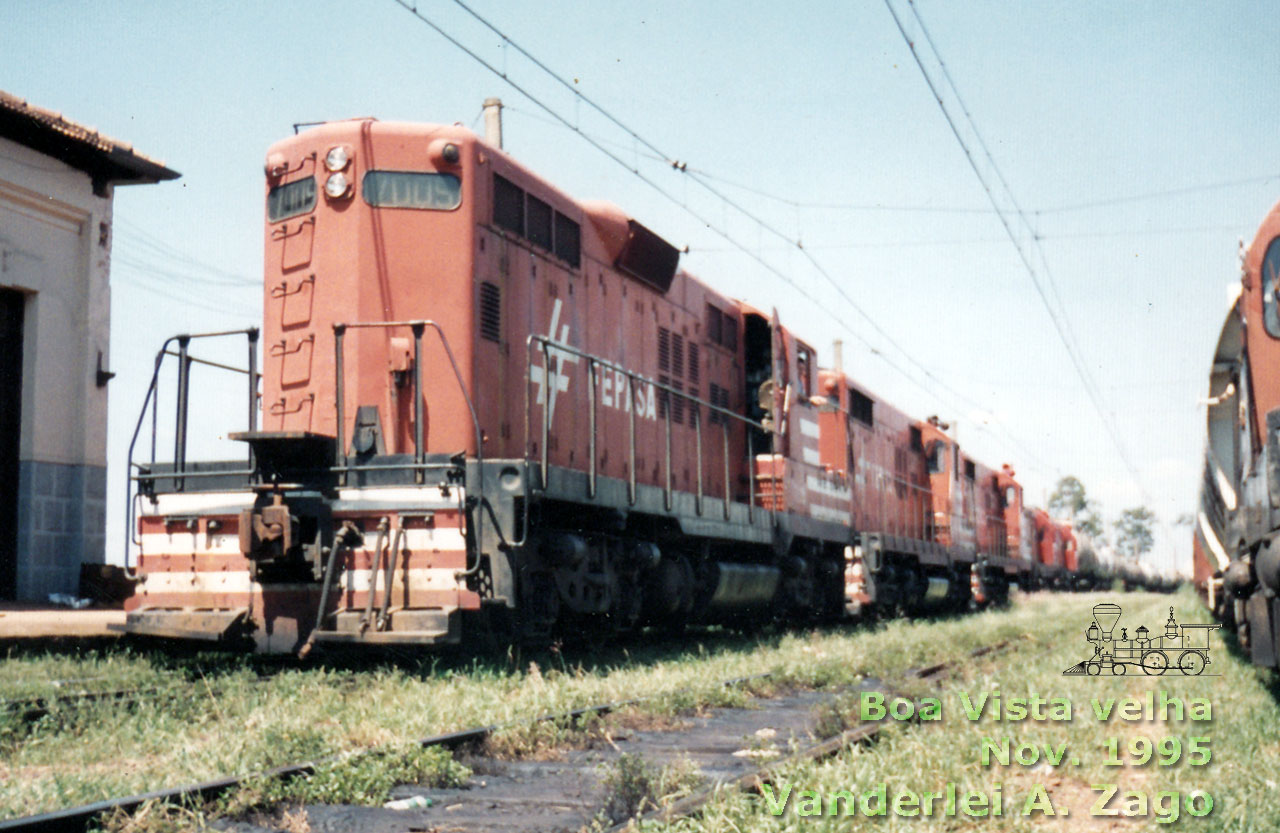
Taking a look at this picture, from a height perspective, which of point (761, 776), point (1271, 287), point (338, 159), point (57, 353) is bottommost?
point (761, 776)

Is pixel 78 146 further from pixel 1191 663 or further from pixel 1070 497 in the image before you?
pixel 1070 497

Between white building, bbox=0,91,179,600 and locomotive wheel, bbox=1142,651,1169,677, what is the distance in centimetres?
1096

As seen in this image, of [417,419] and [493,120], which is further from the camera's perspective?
[493,120]

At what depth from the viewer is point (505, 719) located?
19.5 feet

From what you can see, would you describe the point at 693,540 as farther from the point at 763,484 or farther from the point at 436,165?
the point at 436,165

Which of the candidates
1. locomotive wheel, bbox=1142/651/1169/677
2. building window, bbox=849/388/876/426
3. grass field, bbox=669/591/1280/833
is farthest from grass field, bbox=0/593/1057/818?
building window, bbox=849/388/876/426

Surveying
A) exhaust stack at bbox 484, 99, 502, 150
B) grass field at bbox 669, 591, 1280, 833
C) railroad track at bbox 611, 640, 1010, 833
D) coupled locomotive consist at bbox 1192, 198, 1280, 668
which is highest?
exhaust stack at bbox 484, 99, 502, 150

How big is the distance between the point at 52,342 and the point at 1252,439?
12.0 m

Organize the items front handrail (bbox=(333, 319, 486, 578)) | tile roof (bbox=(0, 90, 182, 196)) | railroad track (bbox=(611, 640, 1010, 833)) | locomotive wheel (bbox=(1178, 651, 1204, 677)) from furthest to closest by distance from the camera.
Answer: tile roof (bbox=(0, 90, 182, 196)) → locomotive wheel (bbox=(1178, 651, 1204, 677)) → front handrail (bbox=(333, 319, 486, 578)) → railroad track (bbox=(611, 640, 1010, 833))

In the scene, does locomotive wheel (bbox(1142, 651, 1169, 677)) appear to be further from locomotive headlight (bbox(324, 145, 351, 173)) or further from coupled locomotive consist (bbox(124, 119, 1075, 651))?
locomotive headlight (bbox(324, 145, 351, 173))

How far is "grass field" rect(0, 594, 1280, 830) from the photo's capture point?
4.42 metres

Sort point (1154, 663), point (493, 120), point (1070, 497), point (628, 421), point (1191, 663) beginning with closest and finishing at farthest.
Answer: point (1191, 663) < point (1154, 663) < point (628, 421) < point (493, 120) < point (1070, 497)

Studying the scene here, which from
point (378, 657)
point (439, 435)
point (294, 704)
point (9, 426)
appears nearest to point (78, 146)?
point (9, 426)

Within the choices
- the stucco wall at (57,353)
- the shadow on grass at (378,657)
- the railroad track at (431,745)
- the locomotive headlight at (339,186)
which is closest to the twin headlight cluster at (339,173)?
the locomotive headlight at (339,186)
